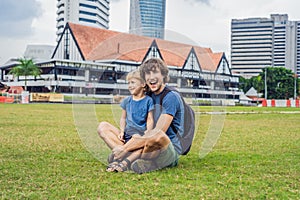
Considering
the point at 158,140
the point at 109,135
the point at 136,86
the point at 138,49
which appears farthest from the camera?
the point at 138,49

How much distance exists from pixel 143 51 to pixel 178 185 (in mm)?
2291

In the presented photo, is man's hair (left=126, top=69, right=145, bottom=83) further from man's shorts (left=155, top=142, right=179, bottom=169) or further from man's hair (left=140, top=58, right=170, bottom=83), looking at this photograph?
man's shorts (left=155, top=142, right=179, bottom=169)

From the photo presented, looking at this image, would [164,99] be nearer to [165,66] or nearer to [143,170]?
[165,66]

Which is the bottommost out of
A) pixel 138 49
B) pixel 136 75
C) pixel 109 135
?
pixel 109 135

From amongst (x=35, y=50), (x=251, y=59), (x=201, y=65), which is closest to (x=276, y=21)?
(x=251, y=59)

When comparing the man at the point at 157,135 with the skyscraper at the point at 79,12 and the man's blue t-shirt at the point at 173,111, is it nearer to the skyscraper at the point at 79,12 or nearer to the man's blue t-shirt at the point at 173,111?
the man's blue t-shirt at the point at 173,111

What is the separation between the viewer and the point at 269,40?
136m

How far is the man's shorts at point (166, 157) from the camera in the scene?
4855 mm

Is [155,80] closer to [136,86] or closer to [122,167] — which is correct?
[136,86]

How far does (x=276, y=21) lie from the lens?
142 metres

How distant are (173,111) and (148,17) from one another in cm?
173

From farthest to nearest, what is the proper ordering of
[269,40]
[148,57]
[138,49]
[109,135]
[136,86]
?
[269,40] < [138,49] < [148,57] < [109,135] < [136,86]

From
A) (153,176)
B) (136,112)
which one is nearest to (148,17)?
(136,112)

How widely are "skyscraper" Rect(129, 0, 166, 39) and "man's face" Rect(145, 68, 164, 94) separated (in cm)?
92
